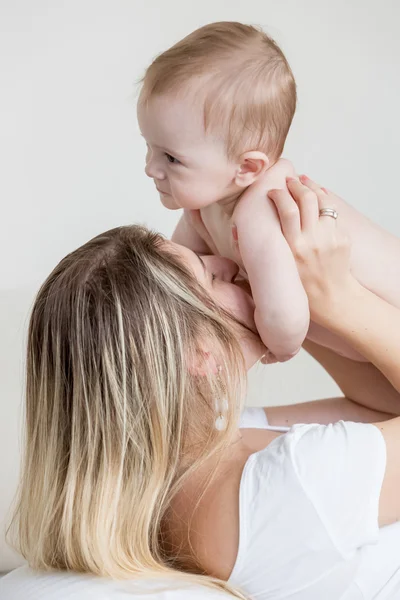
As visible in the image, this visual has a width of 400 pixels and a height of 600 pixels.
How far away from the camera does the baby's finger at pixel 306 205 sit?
4.80 ft

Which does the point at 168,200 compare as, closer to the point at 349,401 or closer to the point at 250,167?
the point at 250,167

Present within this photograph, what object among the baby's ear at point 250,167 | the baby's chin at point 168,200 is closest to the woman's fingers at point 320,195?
the baby's ear at point 250,167

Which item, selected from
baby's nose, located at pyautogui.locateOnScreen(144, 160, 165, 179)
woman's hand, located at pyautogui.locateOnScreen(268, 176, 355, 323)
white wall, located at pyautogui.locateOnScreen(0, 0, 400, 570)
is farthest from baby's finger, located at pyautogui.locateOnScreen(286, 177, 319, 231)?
white wall, located at pyautogui.locateOnScreen(0, 0, 400, 570)

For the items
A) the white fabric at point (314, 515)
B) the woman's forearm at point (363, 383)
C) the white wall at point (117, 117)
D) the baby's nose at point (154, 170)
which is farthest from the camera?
the white wall at point (117, 117)

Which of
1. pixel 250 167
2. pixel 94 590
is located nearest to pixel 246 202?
pixel 250 167

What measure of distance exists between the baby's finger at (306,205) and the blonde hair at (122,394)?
0.20 m

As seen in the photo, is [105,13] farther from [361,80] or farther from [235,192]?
[235,192]

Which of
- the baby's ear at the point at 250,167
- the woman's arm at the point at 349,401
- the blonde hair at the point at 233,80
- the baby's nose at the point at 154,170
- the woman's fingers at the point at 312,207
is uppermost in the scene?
the blonde hair at the point at 233,80

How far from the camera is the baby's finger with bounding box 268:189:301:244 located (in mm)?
1423

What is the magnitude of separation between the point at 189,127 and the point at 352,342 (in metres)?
0.45

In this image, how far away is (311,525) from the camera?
1.28 m

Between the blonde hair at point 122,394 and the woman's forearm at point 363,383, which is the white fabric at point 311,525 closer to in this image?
the blonde hair at point 122,394

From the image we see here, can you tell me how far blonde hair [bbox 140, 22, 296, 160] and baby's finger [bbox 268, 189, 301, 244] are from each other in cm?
9

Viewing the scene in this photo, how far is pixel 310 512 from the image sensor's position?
1.28 m
